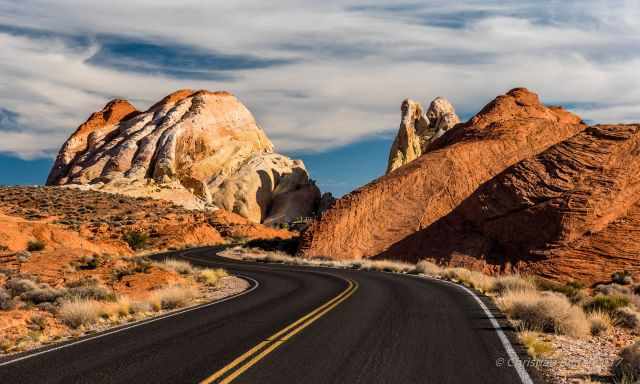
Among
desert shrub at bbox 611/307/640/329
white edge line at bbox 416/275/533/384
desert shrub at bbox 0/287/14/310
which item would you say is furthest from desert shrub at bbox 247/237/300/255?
white edge line at bbox 416/275/533/384

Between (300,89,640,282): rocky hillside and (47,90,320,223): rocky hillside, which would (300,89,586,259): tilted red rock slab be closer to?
(300,89,640,282): rocky hillside

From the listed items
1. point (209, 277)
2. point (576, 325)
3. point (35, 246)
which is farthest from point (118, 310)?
point (35, 246)

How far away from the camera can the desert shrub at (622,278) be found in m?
31.7

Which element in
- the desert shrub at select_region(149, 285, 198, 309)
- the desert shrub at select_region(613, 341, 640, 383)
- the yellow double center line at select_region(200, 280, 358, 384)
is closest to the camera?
the desert shrub at select_region(613, 341, 640, 383)

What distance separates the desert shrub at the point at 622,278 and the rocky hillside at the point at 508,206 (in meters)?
0.91

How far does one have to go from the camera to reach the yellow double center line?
7457 millimetres

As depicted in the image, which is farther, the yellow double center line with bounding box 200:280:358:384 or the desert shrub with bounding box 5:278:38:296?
the desert shrub with bounding box 5:278:38:296

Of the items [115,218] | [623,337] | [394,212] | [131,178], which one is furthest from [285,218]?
[623,337]

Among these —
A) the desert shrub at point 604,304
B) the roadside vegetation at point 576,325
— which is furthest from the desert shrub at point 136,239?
the desert shrub at point 604,304

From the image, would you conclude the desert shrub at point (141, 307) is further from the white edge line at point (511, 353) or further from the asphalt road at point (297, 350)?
the white edge line at point (511, 353)

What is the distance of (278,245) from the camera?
2208 inches

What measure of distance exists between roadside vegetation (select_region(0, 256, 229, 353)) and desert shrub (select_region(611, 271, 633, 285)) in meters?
22.5

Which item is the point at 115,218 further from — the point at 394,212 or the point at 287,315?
the point at 287,315

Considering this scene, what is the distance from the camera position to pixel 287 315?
13.3 metres
